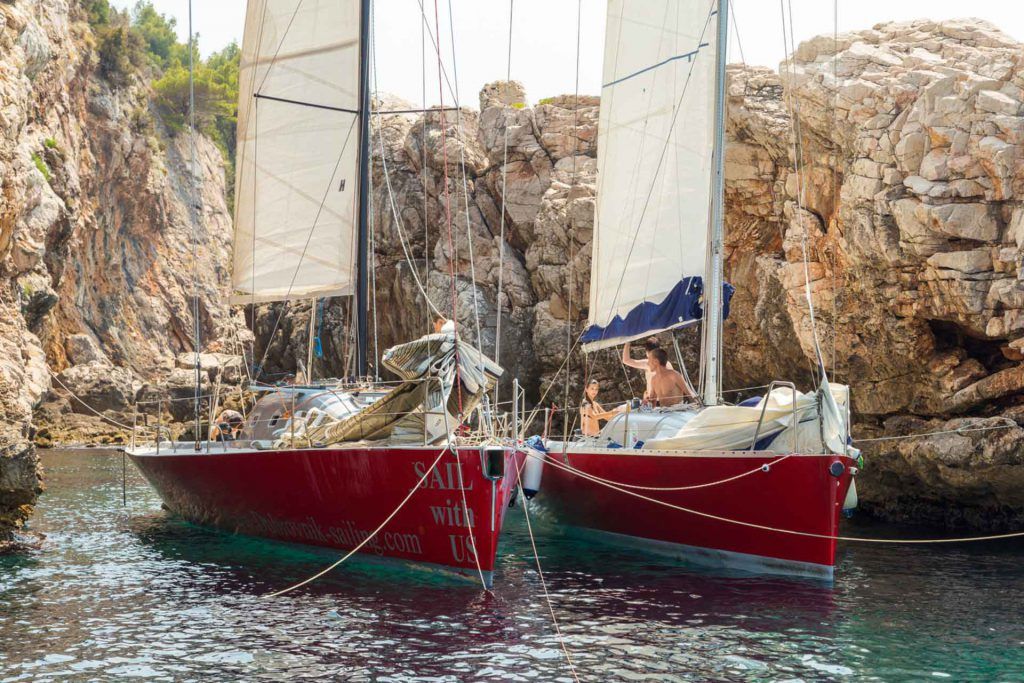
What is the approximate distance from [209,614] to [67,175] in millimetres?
27819

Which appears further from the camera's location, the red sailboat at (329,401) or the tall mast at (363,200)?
the tall mast at (363,200)

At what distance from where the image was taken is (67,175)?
3425 cm

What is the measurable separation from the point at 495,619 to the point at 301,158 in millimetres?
9469

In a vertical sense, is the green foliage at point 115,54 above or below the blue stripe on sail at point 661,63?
above

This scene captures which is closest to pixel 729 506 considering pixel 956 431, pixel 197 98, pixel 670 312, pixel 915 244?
pixel 670 312

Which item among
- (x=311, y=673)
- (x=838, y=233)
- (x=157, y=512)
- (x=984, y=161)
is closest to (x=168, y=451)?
(x=157, y=512)

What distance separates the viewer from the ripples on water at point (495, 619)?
29.1 feet

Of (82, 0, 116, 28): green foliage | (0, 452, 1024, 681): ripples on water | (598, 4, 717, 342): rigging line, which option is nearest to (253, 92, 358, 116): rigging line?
(598, 4, 717, 342): rigging line

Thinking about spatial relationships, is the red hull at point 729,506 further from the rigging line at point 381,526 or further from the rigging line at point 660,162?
the rigging line at point 381,526

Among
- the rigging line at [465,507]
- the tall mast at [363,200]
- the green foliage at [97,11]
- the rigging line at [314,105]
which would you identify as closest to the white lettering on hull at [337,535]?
the rigging line at [465,507]

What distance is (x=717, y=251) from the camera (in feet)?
50.5

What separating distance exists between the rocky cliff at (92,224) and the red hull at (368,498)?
6782 mm

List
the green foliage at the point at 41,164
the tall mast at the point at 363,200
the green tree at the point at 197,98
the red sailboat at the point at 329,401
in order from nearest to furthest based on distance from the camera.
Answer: the red sailboat at the point at 329,401, the tall mast at the point at 363,200, the green foliage at the point at 41,164, the green tree at the point at 197,98

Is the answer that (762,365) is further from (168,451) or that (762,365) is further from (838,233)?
(168,451)
